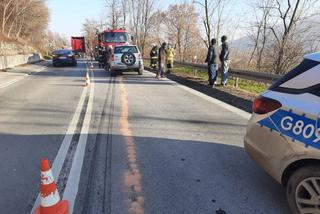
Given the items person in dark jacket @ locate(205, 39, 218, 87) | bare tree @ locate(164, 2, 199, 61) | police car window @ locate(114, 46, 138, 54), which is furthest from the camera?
bare tree @ locate(164, 2, 199, 61)

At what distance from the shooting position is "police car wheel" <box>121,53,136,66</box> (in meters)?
19.2

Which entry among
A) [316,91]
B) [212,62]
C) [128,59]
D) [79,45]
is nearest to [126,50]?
[128,59]

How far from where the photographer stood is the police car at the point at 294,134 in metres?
3.25

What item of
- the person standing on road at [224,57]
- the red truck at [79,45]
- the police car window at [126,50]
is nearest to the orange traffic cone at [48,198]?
the person standing on road at [224,57]

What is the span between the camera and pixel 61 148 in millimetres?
5777

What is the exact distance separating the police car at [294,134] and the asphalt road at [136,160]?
0.44 m

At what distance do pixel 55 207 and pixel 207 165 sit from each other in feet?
7.74

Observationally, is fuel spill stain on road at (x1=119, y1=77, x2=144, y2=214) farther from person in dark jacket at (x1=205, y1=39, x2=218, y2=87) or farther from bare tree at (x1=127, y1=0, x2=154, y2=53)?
bare tree at (x1=127, y1=0, x2=154, y2=53)

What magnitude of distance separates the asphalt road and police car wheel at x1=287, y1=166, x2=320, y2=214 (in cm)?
35

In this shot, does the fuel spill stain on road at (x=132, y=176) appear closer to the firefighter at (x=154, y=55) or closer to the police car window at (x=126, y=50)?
the police car window at (x=126, y=50)

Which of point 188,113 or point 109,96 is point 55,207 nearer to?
point 188,113

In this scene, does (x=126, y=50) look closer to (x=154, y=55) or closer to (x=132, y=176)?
(x=154, y=55)

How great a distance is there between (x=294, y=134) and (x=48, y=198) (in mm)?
2326

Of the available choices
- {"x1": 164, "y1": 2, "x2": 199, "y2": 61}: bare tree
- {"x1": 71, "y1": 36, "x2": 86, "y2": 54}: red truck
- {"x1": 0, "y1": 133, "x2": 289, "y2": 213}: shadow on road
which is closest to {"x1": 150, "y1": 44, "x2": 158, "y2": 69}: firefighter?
{"x1": 164, "y1": 2, "x2": 199, "y2": 61}: bare tree
